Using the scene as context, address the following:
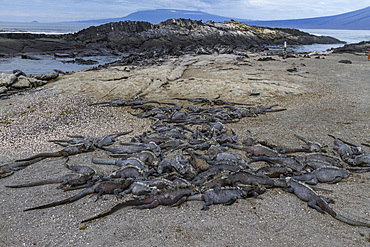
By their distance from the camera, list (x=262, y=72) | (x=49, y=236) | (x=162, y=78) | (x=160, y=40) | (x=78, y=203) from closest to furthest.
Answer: (x=49, y=236)
(x=78, y=203)
(x=162, y=78)
(x=262, y=72)
(x=160, y=40)

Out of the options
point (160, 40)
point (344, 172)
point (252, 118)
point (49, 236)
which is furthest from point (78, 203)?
point (160, 40)

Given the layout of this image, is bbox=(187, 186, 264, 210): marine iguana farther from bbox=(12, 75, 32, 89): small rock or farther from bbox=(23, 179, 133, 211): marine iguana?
bbox=(12, 75, 32, 89): small rock

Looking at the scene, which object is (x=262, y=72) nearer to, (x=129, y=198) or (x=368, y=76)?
(x=368, y=76)

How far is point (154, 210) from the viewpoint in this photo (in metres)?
4.44

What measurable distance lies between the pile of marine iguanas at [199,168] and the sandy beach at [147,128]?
197mm

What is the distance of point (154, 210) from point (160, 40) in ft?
160

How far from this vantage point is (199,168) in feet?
19.1

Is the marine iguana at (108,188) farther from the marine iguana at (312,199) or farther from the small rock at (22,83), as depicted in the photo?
the small rock at (22,83)

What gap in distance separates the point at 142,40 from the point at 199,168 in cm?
4969

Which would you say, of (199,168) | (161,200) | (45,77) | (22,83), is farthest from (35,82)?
(161,200)

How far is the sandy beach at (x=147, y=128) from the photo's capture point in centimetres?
384

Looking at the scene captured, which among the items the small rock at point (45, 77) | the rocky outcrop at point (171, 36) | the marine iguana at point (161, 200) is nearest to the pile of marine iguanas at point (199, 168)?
the marine iguana at point (161, 200)

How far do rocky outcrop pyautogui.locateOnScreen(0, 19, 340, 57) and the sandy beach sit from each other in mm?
27111

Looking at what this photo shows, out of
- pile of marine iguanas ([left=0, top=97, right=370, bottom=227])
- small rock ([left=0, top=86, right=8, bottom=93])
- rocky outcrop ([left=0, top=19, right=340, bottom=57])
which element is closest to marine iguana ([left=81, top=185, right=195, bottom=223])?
pile of marine iguanas ([left=0, top=97, right=370, bottom=227])
